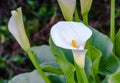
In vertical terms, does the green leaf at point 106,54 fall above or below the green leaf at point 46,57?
above

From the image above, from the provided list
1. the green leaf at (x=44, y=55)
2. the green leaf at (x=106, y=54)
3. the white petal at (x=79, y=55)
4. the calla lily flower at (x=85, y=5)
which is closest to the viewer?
the white petal at (x=79, y=55)

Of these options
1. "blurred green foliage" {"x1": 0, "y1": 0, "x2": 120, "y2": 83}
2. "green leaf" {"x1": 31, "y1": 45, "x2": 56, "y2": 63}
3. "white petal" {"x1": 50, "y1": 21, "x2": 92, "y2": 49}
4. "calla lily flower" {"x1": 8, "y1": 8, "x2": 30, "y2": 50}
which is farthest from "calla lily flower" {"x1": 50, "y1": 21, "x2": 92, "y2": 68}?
"blurred green foliage" {"x1": 0, "y1": 0, "x2": 120, "y2": 83}

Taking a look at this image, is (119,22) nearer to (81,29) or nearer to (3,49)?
(3,49)

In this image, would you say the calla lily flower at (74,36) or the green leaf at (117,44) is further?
the green leaf at (117,44)

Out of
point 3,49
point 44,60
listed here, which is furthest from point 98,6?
point 44,60

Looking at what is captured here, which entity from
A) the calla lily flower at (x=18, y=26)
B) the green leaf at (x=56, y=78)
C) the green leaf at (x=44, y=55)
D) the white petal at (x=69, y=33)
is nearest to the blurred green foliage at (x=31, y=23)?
the green leaf at (x=44, y=55)

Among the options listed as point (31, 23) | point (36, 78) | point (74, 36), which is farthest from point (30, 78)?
point (31, 23)

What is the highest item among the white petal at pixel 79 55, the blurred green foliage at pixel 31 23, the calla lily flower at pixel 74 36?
the calla lily flower at pixel 74 36

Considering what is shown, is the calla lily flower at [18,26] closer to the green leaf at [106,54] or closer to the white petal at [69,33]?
the white petal at [69,33]
